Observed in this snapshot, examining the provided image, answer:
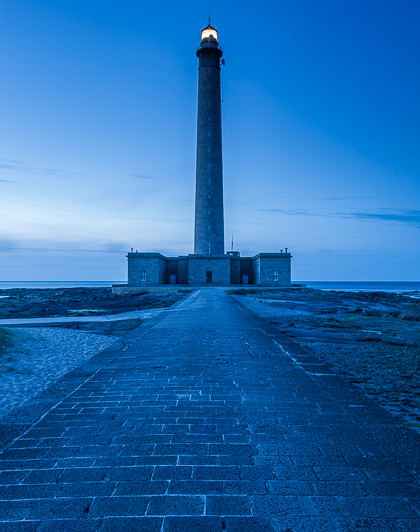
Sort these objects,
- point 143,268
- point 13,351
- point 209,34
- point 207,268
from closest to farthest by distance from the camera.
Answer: point 13,351 → point 143,268 → point 207,268 → point 209,34

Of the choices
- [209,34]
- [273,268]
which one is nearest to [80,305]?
[273,268]

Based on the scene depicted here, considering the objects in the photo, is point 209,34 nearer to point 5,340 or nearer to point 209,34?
point 209,34

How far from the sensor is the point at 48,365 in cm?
681

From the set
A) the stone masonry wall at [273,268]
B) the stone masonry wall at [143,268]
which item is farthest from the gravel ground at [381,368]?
the stone masonry wall at [143,268]

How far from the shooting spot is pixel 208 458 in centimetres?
285

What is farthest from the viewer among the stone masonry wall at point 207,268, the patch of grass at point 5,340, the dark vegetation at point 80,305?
the stone masonry wall at point 207,268

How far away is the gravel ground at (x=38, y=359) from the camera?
5199 millimetres

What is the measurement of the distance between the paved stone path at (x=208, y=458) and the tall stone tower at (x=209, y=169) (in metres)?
32.3

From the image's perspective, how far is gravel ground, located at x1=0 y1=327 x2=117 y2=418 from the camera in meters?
5.20

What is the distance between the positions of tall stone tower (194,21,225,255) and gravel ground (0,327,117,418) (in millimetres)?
27294

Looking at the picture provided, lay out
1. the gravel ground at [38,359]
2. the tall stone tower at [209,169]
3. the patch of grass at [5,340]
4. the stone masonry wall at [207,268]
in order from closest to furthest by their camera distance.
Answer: the gravel ground at [38,359], the patch of grass at [5,340], the stone masonry wall at [207,268], the tall stone tower at [209,169]

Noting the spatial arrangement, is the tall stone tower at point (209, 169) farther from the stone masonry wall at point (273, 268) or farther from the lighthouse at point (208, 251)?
the stone masonry wall at point (273, 268)

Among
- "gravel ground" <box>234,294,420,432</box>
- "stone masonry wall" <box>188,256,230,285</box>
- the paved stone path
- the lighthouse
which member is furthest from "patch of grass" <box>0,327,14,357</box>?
"stone masonry wall" <box>188,256,230,285</box>

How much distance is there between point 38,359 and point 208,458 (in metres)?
5.51
